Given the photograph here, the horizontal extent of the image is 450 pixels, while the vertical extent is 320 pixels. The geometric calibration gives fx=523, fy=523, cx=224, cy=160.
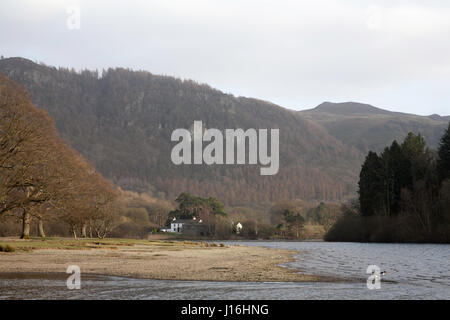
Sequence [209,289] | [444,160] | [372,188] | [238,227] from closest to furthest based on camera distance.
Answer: [209,289], [444,160], [372,188], [238,227]

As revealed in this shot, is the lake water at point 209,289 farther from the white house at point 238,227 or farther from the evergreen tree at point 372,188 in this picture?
the white house at point 238,227

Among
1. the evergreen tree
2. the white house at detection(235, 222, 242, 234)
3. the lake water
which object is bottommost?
the white house at detection(235, 222, 242, 234)

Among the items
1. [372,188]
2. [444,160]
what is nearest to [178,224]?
[372,188]

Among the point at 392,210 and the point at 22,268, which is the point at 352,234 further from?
the point at 22,268

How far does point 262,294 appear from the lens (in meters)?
20.8

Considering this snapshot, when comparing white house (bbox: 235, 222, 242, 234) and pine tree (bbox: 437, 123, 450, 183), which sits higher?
pine tree (bbox: 437, 123, 450, 183)

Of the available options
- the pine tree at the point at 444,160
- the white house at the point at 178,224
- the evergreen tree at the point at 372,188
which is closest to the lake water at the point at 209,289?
the pine tree at the point at 444,160

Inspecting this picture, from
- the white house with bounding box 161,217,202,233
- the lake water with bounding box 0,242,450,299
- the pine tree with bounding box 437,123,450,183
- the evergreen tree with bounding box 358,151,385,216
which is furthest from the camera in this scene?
the white house with bounding box 161,217,202,233

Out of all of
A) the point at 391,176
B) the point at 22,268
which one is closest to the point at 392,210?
the point at 391,176

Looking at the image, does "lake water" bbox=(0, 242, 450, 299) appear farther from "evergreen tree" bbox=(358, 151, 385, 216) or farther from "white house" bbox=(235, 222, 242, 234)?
"white house" bbox=(235, 222, 242, 234)

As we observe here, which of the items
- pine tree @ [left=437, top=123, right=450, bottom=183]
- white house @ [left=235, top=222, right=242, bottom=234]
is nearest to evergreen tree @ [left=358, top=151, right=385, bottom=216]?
pine tree @ [left=437, top=123, right=450, bottom=183]

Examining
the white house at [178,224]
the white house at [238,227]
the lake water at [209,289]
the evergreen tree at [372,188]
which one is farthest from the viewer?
the white house at [178,224]

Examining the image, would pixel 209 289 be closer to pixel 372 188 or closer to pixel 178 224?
pixel 372 188
